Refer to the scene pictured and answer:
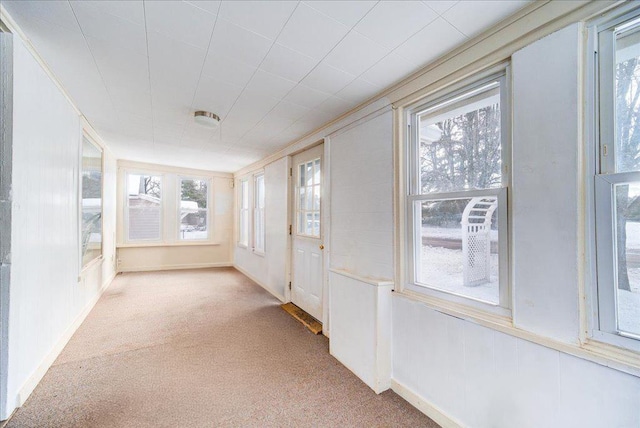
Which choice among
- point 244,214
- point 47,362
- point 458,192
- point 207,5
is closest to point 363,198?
point 458,192

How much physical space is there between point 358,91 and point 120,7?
5.33 ft

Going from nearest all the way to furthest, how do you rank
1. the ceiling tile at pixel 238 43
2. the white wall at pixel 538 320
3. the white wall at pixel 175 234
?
the white wall at pixel 538 320
the ceiling tile at pixel 238 43
the white wall at pixel 175 234

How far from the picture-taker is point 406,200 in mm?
1996

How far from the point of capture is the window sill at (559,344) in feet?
3.37

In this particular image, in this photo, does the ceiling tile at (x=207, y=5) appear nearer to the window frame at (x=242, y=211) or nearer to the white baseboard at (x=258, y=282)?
the white baseboard at (x=258, y=282)

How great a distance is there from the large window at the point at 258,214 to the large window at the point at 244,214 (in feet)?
1.65

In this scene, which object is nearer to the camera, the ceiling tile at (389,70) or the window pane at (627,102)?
the window pane at (627,102)

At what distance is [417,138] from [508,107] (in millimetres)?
637

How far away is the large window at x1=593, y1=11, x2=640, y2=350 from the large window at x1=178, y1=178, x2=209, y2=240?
21.5 ft

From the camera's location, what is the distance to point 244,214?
19.4ft

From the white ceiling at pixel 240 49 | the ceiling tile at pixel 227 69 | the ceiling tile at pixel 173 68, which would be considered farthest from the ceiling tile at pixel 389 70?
the ceiling tile at pixel 173 68

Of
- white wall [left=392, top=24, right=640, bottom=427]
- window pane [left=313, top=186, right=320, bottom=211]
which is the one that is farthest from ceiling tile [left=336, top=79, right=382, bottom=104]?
window pane [left=313, top=186, right=320, bottom=211]

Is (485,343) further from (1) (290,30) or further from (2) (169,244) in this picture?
(2) (169,244)

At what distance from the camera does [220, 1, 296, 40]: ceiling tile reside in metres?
1.29
